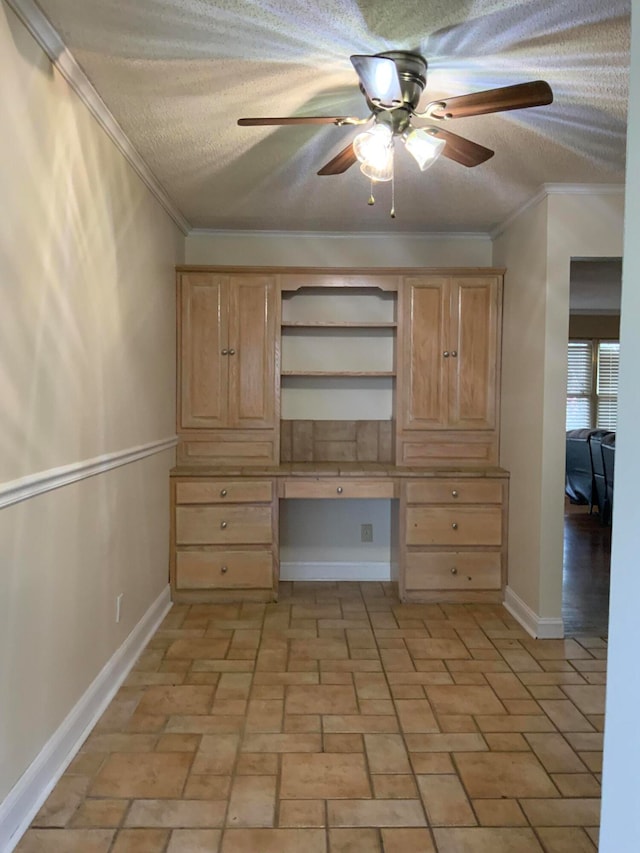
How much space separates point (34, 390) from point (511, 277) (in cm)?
287

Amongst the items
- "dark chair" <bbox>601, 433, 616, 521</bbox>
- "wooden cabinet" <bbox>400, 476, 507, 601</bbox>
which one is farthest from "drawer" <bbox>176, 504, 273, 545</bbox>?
"dark chair" <bbox>601, 433, 616, 521</bbox>

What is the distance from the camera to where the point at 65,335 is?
2.04 metres

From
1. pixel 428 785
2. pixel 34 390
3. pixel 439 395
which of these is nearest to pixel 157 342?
pixel 34 390

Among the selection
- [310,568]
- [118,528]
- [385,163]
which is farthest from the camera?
[310,568]

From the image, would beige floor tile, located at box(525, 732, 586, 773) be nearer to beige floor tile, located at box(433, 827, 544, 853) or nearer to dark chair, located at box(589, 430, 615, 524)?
beige floor tile, located at box(433, 827, 544, 853)

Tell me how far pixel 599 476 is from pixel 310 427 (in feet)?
11.3

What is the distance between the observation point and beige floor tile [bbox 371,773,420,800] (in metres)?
1.92

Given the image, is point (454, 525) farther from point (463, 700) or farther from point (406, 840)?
point (406, 840)

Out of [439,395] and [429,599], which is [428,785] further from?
[439,395]

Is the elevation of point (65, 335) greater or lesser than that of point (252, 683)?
greater

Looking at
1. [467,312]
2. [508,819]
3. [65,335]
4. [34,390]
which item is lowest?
[508,819]

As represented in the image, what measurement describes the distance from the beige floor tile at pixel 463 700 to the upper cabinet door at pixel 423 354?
169cm

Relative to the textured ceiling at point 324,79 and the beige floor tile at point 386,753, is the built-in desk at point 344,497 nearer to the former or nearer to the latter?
the beige floor tile at point 386,753

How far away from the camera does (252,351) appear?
381 cm
